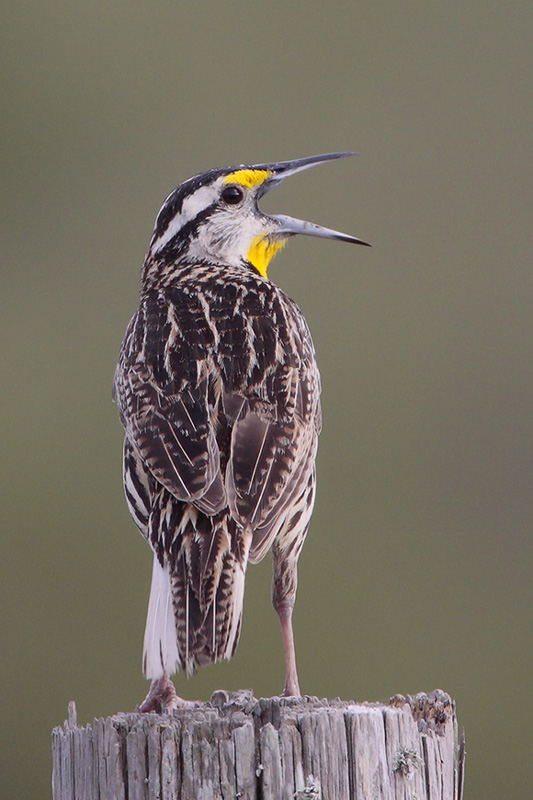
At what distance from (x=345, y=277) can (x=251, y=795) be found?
29.9ft

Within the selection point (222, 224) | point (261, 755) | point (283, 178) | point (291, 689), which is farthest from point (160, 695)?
point (283, 178)

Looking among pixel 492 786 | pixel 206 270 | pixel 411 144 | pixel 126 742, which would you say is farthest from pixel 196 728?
pixel 411 144

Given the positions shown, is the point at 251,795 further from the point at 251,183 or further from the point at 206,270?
the point at 251,183

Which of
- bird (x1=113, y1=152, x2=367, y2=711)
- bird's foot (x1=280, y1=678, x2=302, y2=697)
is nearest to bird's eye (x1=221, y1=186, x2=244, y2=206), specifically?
bird (x1=113, y1=152, x2=367, y2=711)

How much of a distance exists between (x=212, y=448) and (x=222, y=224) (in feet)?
3.41

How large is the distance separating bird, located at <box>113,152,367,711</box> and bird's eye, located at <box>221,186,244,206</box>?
0.19 m

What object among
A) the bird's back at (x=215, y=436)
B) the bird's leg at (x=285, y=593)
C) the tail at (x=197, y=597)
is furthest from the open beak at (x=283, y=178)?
the tail at (x=197, y=597)

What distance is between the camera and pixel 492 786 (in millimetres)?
9219

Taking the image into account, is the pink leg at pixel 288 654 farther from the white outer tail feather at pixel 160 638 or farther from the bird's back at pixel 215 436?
the white outer tail feather at pixel 160 638

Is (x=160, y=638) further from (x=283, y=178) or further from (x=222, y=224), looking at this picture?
(x=283, y=178)

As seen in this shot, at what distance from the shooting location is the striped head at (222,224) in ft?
13.6

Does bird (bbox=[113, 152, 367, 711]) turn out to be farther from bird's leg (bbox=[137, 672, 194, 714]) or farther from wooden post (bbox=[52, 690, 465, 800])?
wooden post (bbox=[52, 690, 465, 800])

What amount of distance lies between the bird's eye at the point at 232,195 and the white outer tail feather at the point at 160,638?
1.41m

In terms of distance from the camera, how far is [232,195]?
4.18m
